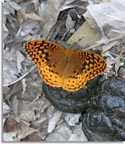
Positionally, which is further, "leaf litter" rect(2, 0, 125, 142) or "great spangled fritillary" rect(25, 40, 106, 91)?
"leaf litter" rect(2, 0, 125, 142)

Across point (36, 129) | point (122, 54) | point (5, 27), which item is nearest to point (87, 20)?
point (122, 54)

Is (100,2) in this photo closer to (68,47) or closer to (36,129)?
(68,47)

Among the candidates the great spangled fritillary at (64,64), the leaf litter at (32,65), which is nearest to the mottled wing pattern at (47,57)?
the great spangled fritillary at (64,64)

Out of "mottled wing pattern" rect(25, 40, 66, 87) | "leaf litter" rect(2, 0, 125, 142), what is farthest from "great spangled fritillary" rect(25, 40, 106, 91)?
"leaf litter" rect(2, 0, 125, 142)

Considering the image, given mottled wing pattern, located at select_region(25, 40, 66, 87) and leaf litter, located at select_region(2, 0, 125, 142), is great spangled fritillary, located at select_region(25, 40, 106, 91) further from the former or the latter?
leaf litter, located at select_region(2, 0, 125, 142)

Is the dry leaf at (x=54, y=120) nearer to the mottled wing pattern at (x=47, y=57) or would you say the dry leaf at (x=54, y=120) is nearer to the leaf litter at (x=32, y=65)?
the leaf litter at (x=32, y=65)

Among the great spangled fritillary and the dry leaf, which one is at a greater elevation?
the great spangled fritillary
